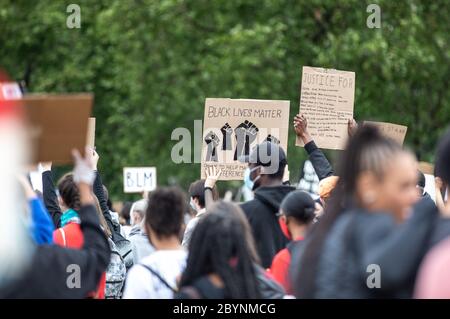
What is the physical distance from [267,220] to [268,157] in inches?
17.0

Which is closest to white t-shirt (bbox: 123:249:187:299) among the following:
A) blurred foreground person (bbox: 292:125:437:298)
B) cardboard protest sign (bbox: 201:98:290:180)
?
blurred foreground person (bbox: 292:125:437:298)

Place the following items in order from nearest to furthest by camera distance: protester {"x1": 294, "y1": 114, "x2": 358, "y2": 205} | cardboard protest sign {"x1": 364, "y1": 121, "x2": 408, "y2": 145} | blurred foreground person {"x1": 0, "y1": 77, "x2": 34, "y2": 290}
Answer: blurred foreground person {"x1": 0, "y1": 77, "x2": 34, "y2": 290}, protester {"x1": 294, "y1": 114, "x2": 358, "y2": 205}, cardboard protest sign {"x1": 364, "y1": 121, "x2": 408, "y2": 145}

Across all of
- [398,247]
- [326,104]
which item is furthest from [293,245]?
[326,104]

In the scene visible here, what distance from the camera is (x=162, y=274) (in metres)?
5.29

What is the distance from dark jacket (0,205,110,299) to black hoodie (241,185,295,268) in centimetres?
177

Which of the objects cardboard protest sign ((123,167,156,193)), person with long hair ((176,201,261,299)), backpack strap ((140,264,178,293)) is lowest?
cardboard protest sign ((123,167,156,193))

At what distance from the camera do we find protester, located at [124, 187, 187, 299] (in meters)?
5.24

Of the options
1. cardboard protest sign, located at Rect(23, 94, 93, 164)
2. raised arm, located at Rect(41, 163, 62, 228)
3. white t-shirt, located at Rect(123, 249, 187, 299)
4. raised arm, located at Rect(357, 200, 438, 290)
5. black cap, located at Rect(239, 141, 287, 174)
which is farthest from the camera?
raised arm, located at Rect(41, 163, 62, 228)

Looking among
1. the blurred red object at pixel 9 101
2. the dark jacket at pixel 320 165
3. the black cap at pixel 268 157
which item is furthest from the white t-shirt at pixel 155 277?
the dark jacket at pixel 320 165

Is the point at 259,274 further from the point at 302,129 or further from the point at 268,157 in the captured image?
the point at 302,129

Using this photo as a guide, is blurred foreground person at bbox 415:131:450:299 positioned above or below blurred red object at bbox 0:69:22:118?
below

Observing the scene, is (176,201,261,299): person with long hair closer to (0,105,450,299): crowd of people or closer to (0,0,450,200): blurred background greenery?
(0,105,450,299): crowd of people

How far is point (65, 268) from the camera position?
4953 mm
